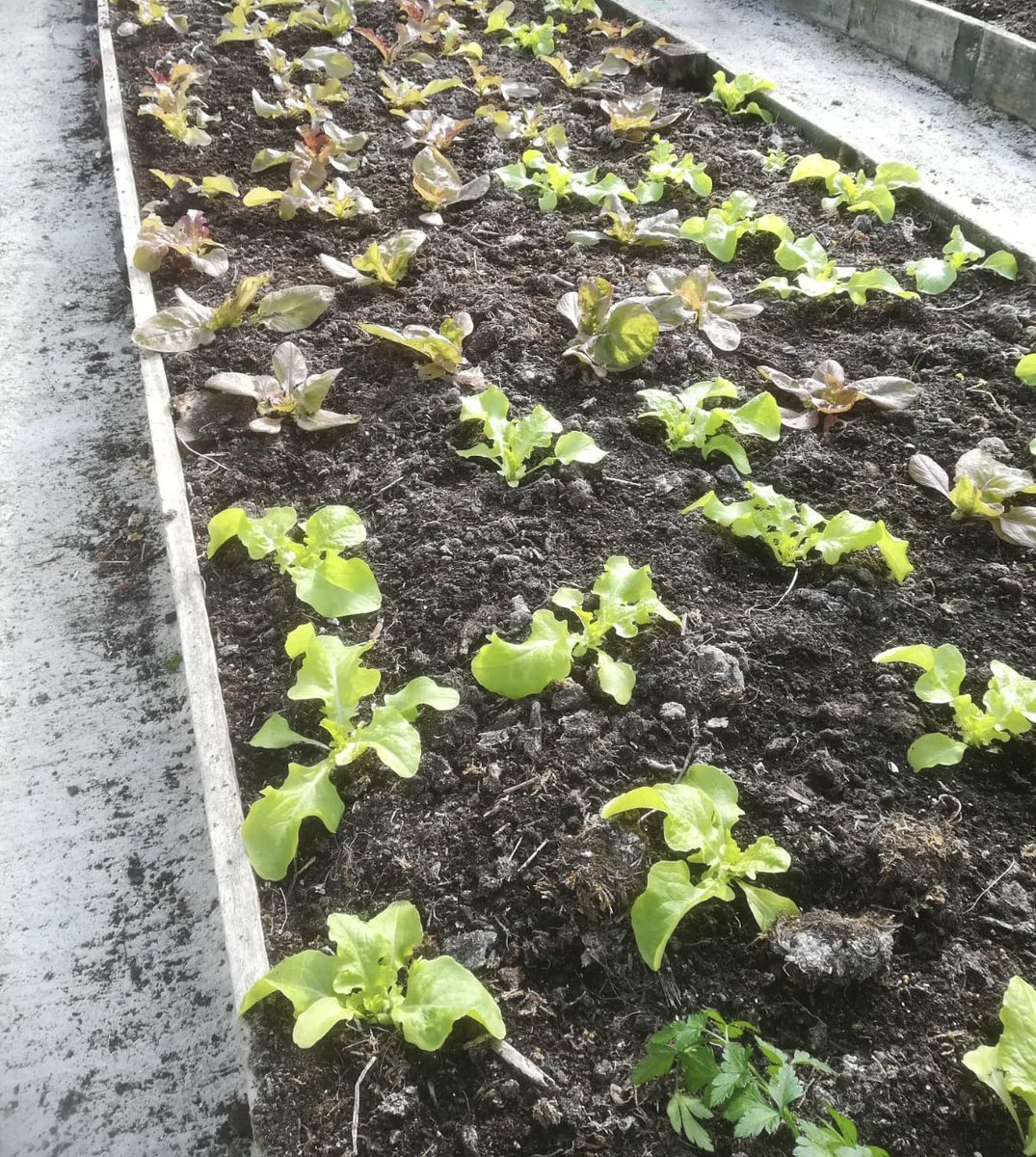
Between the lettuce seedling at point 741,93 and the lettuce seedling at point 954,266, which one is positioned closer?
the lettuce seedling at point 954,266

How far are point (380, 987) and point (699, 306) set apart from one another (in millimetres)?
2122

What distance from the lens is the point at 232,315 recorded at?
2.73 meters

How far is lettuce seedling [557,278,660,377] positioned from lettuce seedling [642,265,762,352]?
72mm

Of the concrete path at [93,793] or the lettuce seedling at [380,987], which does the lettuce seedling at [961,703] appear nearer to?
the lettuce seedling at [380,987]

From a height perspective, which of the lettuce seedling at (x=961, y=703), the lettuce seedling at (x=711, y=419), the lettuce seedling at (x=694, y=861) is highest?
the lettuce seedling at (x=711, y=419)

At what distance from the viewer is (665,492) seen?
218 cm

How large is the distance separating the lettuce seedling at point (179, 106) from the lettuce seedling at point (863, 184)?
2505 mm

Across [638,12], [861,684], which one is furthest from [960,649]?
[638,12]

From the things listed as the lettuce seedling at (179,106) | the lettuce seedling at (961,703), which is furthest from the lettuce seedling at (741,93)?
the lettuce seedling at (961,703)

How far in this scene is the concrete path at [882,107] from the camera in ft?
11.6

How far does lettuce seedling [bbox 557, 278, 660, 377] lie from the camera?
2.49 m

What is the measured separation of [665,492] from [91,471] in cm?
182

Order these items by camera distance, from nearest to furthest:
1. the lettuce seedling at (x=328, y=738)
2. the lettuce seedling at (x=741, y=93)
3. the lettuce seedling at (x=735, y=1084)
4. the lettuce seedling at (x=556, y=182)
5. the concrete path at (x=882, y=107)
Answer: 1. the lettuce seedling at (x=735, y=1084)
2. the lettuce seedling at (x=328, y=738)
3. the lettuce seedling at (x=556, y=182)
4. the concrete path at (x=882, y=107)
5. the lettuce seedling at (x=741, y=93)

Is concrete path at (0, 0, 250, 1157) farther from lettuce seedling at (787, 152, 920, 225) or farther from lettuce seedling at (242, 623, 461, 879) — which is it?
lettuce seedling at (787, 152, 920, 225)
